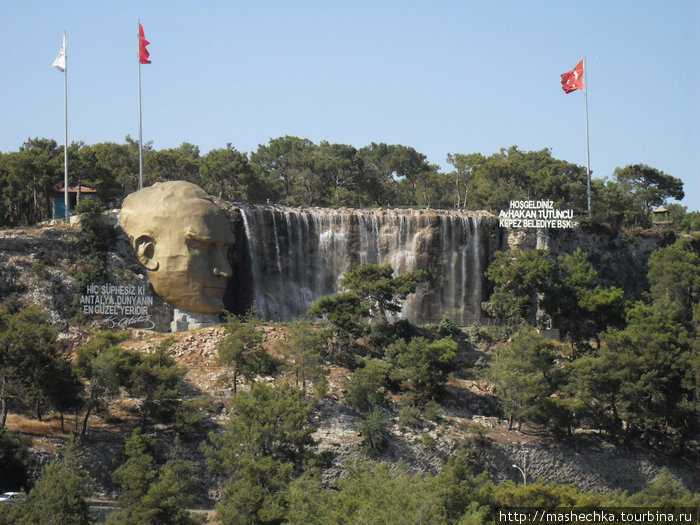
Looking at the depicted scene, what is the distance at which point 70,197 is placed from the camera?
308 ft

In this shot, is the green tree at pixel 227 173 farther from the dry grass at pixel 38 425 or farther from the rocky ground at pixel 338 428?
the dry grass at pixel 38 425

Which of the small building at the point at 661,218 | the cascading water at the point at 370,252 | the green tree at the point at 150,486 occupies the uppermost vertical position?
the small building at the point at 661,218

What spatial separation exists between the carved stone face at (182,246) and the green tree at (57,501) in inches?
990

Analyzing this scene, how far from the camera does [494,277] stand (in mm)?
88500

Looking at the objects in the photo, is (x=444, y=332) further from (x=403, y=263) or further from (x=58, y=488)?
(x=58, y=488)

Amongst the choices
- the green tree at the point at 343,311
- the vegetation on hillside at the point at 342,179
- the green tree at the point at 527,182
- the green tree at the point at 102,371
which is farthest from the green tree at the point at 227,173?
the green tree at the point at 102,371

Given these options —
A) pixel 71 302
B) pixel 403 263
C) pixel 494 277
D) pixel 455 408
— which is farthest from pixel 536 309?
pixel 71 302

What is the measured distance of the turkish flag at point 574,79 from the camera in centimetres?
10088

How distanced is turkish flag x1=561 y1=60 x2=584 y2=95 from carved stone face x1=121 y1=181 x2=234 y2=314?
3345cm

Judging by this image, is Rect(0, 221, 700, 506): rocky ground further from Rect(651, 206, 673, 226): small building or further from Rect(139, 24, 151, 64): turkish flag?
Rect(651, 206, 673, 226): small building

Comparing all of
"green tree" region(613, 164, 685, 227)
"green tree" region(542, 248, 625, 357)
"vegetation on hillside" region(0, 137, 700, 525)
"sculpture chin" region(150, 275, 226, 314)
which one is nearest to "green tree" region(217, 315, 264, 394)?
"vegetation on hillside" region(0, 137, 700, 525)

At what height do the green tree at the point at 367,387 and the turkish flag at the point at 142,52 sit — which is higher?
the turkish flag at the point at 142,52

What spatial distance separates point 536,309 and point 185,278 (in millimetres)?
25610
